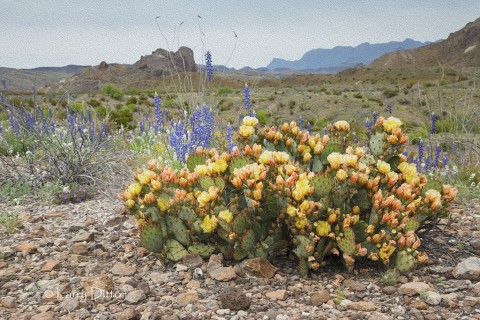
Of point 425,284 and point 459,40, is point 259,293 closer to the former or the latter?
point 425,284

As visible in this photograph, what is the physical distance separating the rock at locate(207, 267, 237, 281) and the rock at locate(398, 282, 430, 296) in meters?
1.10

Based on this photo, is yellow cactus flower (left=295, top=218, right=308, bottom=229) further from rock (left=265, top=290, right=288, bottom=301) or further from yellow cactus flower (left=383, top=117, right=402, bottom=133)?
yellow cactus flower (left=383, top=117, right=402, bottom=133)

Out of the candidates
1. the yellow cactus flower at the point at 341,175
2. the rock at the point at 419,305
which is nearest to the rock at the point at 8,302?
the yellow cactus flower at the point at 341,175

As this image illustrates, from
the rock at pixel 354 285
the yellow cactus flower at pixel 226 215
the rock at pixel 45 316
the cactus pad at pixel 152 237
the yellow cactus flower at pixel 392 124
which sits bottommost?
the rock at pixel 354 285

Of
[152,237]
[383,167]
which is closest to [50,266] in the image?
[152,237]

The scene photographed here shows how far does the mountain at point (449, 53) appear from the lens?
9881cm

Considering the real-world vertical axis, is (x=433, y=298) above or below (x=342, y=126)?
below

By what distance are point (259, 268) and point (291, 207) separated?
506 millimetres

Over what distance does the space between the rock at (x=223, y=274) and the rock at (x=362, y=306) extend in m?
0.81

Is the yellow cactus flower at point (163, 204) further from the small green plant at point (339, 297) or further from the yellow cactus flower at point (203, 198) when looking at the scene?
the small green plant at point (339, 297)

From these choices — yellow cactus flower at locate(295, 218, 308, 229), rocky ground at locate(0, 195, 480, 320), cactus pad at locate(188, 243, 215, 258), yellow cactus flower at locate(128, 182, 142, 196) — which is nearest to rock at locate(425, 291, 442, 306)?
rocky ground at locate(0, 195, 480, 320)

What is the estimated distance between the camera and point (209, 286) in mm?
3061

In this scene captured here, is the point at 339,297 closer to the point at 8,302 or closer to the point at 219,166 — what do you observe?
the point at 219,166

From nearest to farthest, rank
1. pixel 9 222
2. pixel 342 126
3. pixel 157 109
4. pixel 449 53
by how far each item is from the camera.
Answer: pixel 342 126 < pixel 9 222 < pixel 157 109 < pixel 449 53
